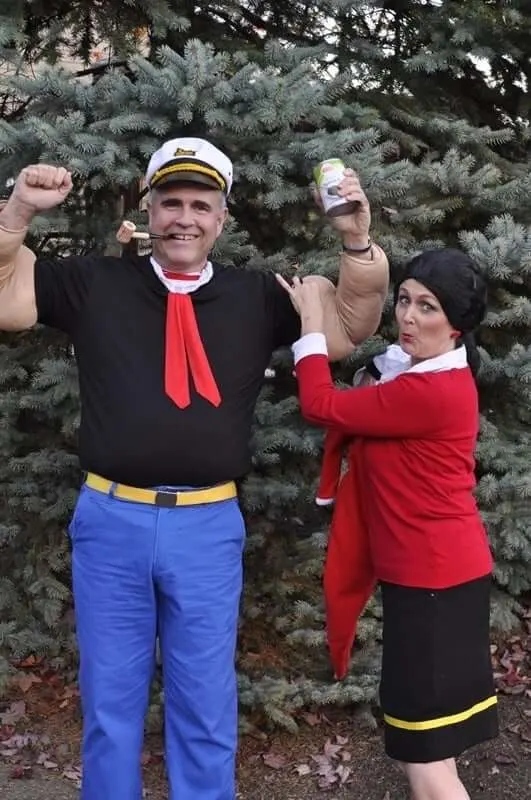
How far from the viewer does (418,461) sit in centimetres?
233

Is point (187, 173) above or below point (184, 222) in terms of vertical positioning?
above

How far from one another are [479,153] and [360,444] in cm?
193

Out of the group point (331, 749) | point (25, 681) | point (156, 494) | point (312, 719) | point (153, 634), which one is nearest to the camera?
point (156, 494)

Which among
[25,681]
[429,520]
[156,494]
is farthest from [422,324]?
[25,681]

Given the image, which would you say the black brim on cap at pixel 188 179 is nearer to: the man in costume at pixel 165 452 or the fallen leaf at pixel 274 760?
the man in costume at pixel 165 452

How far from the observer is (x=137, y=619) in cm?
245

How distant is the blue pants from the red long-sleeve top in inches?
19.1

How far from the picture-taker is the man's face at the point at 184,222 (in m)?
2.45

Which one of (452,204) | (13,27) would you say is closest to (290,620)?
(452,204)

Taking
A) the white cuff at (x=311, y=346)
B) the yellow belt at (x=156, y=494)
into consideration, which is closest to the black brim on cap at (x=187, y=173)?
the white cuff at (x=311, y=346)

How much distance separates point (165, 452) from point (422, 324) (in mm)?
828

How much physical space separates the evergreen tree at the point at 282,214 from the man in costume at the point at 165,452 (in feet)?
2.24

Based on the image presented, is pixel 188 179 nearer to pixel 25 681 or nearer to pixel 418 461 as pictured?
pixel 418 461

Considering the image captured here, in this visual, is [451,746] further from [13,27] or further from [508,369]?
[13,27]
